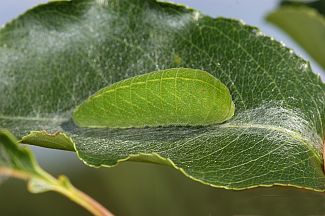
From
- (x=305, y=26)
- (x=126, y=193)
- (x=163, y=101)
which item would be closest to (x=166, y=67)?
(x=163, y=101)

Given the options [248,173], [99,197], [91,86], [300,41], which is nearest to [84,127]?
[91,86]

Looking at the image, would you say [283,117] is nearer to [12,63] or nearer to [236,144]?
[236,144]

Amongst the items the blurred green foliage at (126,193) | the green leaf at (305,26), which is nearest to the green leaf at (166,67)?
the green leaf at (305,26)

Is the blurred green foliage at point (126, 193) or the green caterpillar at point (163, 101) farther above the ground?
the green caterpillar at point (163, 101)

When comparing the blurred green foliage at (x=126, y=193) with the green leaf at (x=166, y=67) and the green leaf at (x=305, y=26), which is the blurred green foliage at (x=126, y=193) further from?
the green leaf at (x=166, y=67)

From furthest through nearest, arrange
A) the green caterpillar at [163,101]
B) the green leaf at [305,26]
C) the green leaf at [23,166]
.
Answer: the green leaf at [305,26]
the green caterpillar at [163,101]
the green leaf at [23,166]

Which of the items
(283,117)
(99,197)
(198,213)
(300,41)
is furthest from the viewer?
(99,197)

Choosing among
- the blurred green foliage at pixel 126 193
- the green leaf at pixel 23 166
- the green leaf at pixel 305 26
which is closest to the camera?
the green leaf at pixel 23 166
